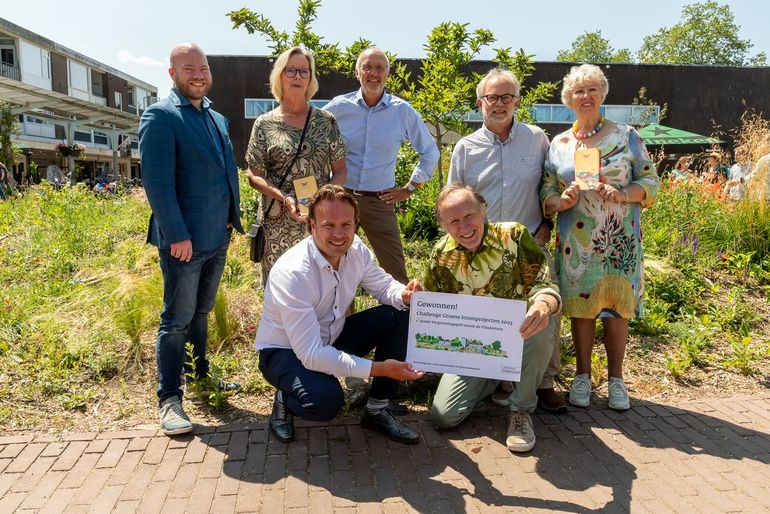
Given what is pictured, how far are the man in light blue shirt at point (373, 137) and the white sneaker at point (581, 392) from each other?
1.72 metres

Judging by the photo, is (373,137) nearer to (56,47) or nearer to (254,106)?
(254,106)

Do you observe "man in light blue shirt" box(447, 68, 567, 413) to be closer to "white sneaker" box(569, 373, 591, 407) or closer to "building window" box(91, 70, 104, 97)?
"white sneaker" box(569, 373, 591, 407)

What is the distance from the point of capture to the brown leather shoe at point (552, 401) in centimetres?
361

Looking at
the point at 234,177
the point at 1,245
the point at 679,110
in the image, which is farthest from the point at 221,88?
the point at 234,177

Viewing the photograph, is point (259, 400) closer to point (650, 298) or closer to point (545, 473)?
point (545, 473)

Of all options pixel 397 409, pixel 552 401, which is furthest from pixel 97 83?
pixel 552 401

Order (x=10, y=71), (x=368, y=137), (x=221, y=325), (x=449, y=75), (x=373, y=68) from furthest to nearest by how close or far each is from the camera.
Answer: (x=10, y=71)
(x=449, y=75)
(x=221, y=325)
(x=368, y=137)
(x=373, y=68)

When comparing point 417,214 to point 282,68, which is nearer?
point 282,68

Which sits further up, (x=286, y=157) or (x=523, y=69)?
(x=523, y=69)

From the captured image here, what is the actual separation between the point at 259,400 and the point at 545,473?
1.94m

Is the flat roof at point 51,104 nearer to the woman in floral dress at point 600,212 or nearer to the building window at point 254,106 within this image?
the building window at point 254,106

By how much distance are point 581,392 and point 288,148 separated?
2521mm

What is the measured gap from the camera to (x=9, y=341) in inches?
176

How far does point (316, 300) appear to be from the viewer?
9.96 feet
